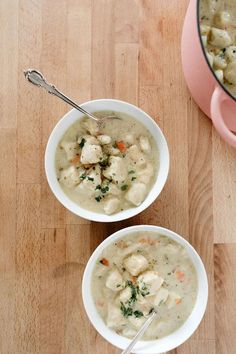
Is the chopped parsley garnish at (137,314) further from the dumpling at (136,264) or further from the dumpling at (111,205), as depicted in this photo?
the dumpling at (111,205)

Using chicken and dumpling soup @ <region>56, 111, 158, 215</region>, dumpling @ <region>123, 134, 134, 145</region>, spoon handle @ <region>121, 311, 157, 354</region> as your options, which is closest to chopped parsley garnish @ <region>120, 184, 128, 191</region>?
chicken and dumpling soup @ <region>56, 111, 158, 215</region>

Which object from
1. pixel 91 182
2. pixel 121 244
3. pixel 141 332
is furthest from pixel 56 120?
pixel 141 332

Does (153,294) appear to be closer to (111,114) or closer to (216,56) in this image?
(111,114)

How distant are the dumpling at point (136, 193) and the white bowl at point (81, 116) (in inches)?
0.5

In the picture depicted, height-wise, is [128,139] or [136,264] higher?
[128,139]

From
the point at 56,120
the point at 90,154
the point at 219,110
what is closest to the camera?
the point at 219,110

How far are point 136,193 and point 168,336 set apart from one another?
0.37 m

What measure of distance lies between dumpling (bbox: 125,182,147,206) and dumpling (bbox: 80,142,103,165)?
11 centimetres

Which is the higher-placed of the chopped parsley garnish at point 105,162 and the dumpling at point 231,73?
the dumpling at point 231,73

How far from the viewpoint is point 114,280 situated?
4.56 feet

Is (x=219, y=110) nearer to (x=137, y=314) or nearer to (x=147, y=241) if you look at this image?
(x=147, y=241)

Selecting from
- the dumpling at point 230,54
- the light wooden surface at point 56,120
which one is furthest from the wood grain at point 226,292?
the dumpling at point 230,54

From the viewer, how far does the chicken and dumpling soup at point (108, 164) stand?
1379mm

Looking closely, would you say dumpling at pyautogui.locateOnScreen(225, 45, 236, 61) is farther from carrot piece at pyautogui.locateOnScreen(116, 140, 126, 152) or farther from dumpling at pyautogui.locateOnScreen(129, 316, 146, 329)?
dumpling at pyautogui.locateOnScreen(129, 316, 146, 329)
